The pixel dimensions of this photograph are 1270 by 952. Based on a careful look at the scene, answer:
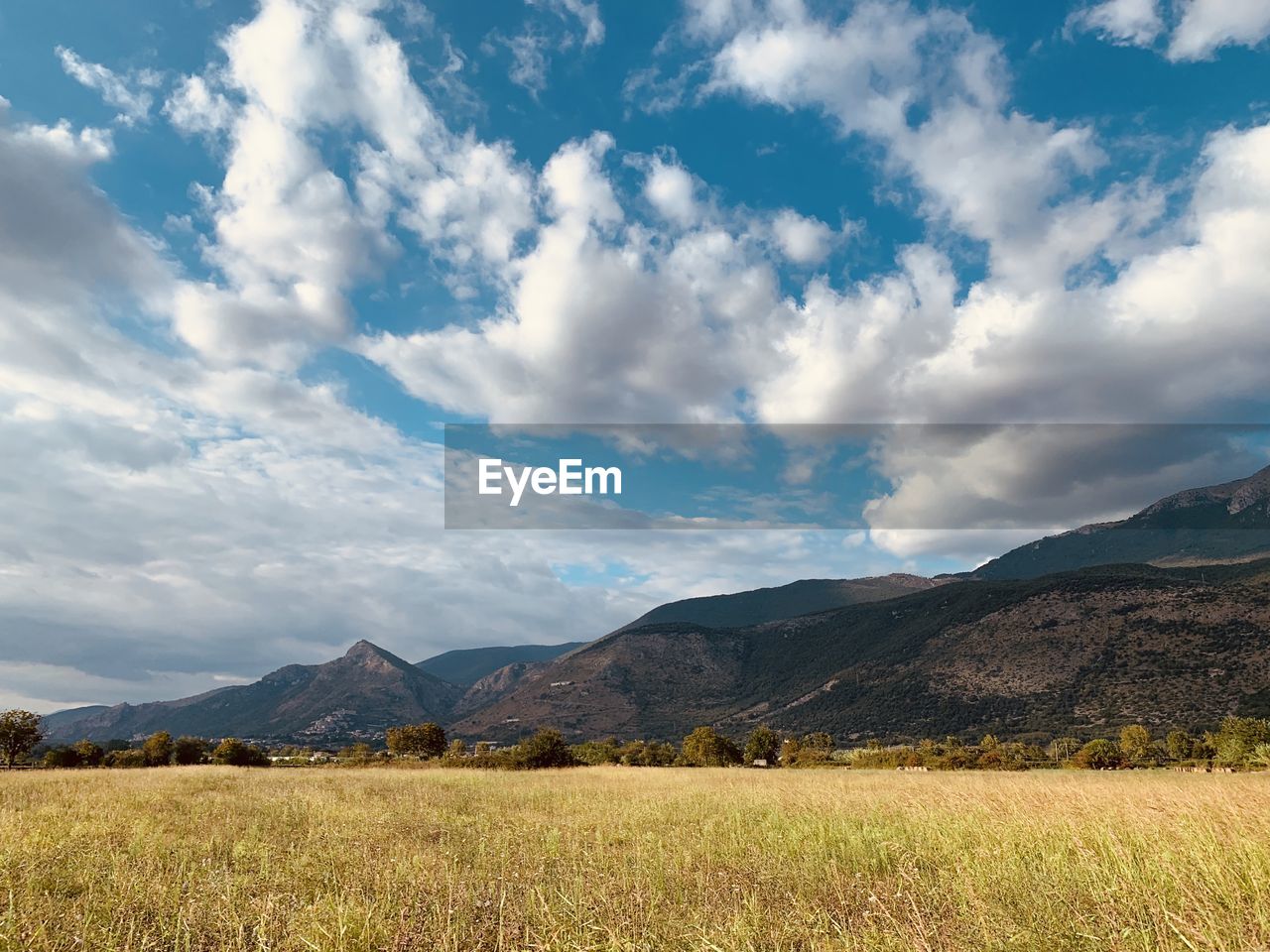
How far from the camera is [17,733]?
47.8 metres

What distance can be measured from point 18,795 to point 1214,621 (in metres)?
149

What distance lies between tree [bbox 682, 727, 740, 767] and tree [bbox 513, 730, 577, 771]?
13.8 metres

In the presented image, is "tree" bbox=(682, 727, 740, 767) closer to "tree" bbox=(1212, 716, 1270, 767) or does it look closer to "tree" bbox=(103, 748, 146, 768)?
"tree" bbox=(1212, 716, 1270, 767)

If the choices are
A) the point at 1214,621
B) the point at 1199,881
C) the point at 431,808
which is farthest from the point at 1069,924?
the point at 1214,621

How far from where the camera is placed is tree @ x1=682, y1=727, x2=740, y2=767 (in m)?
54.7

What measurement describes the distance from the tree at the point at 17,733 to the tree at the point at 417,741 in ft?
84.9

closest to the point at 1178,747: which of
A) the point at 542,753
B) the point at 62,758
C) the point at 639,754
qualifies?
the point at 639,754

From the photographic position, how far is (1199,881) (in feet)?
20.4

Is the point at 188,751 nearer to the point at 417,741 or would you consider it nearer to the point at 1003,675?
the point at 417,741

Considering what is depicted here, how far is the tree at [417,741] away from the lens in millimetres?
60844

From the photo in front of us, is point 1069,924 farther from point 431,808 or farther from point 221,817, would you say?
point 221,817

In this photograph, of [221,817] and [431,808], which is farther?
[431,808]

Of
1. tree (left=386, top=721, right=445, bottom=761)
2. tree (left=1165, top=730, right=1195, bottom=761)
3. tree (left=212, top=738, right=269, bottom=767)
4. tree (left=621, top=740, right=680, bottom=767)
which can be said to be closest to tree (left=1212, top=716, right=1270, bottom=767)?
tree (left=1165, top=730, right=1195, bottom=761)

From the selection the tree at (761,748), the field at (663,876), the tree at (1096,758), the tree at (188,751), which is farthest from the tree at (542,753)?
the tree at (1096,758)
